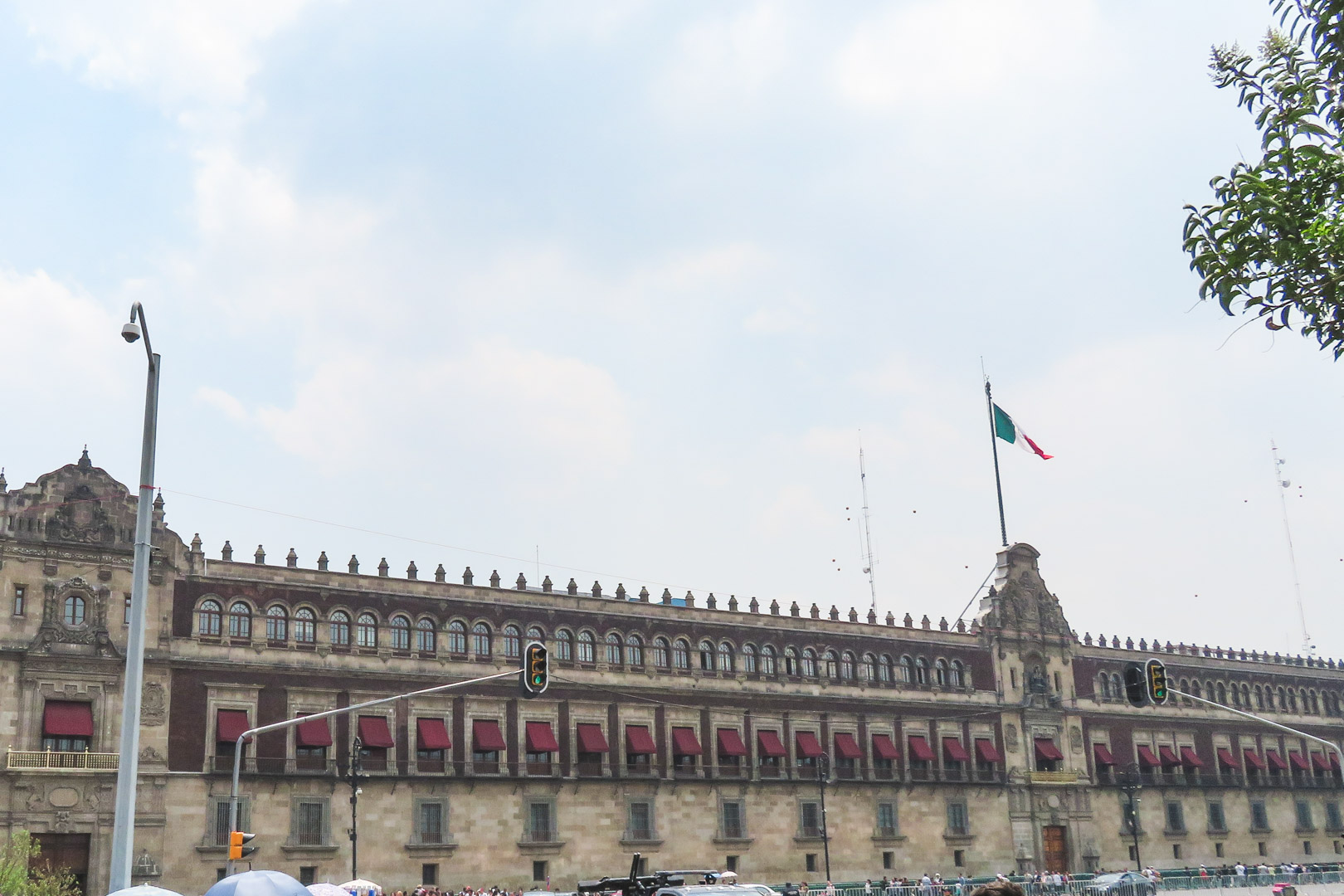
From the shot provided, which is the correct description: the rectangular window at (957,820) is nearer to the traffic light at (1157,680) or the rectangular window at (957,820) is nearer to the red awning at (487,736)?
the red awning at (487,736)

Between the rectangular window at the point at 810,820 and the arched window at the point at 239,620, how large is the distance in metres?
26.4

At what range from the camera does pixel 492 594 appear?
180 feet

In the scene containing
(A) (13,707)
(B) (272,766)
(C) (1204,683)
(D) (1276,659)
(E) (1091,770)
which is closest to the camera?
(A) (13,707)

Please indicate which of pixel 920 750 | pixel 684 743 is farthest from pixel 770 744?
pixel 920 750

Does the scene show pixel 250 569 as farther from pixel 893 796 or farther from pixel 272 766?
pixel 893 796

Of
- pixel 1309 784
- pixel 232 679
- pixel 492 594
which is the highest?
pixel 492 594

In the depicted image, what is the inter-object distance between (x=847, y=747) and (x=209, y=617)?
30241 millimetres

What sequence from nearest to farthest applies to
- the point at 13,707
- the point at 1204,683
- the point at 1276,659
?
the point at 13,707
the point at 1204,683
the point at 1276,659

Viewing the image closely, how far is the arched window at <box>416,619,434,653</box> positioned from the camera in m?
52.7

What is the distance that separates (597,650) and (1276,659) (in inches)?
2048

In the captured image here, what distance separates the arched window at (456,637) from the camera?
53.5 meters

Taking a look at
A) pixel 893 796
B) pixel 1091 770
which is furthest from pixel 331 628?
pixel 1091 770

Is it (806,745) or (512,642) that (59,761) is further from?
(806,745)

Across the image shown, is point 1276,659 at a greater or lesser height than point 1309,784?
greater
